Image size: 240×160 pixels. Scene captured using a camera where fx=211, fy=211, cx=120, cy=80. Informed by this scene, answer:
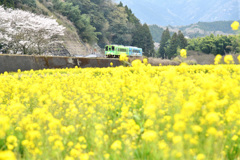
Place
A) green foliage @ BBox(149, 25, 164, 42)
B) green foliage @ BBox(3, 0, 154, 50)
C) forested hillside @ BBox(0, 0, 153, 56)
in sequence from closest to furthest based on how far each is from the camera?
forested hillside @ BBox(0, 0, 153, 56), green foliage @ BBox(3, 0, 154, 50), green foliage @ BBox(149, 25, 164, 42)

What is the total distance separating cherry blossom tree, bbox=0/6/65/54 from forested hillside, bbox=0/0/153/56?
12.9 m

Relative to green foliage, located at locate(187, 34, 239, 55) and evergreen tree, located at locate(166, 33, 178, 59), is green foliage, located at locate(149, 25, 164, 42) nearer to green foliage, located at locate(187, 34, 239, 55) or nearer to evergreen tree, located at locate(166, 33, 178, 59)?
evergreen tree, located at locate(166, 33, 178, 59)

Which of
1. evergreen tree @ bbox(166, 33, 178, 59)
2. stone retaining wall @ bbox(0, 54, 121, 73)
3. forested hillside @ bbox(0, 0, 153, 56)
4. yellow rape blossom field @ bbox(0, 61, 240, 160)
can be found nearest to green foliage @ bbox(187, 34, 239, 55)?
evergreen tree @ bbox(166, 33, 178, 59)

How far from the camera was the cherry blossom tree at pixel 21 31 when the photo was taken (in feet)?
62.6

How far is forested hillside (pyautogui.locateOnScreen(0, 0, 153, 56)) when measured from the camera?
3550 cm

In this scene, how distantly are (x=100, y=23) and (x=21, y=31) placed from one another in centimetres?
2580

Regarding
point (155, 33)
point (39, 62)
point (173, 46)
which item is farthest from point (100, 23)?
point (155, 33)

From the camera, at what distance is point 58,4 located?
34125 mm

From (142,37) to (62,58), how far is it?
45316mm

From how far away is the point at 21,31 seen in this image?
19984 mm

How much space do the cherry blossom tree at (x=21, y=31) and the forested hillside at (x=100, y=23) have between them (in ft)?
42.3

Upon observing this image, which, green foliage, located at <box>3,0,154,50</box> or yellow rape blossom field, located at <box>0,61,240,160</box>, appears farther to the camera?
green foliage, located at <box>3,0,154,50</box>

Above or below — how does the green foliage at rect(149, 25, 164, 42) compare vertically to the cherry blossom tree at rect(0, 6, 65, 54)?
above

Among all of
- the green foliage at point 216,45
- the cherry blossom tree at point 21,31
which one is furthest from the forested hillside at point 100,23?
the green foliage at point 216,45
